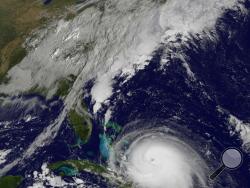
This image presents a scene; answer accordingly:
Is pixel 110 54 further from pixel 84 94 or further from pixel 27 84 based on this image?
pixel 27 84

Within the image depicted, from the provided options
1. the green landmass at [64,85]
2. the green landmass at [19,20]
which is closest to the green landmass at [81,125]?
the green landmass at [64,85]

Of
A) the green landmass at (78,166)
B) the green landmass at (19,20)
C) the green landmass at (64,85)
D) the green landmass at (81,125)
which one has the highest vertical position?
the green landmass at (19,20)

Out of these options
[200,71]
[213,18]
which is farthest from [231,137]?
[213,18]

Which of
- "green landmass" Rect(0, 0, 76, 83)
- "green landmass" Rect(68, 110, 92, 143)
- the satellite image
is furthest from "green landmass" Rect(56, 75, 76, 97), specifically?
"green landmass" Rect(0, 0, 76, 83)

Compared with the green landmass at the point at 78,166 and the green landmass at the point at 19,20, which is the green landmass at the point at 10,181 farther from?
the green landmass at the point at 19,20

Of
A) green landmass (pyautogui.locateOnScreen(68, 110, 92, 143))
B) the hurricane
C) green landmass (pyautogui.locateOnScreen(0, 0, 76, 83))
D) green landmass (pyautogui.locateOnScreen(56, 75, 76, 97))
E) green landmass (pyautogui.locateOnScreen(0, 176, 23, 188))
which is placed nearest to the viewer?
the hurricane

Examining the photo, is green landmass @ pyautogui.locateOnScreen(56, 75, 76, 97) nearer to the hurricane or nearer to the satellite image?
the satellite image
